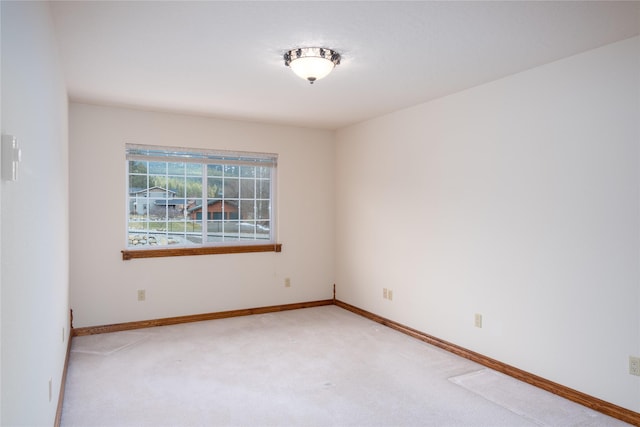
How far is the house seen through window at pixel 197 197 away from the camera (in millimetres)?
4715

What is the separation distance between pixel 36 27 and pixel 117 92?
225 cm

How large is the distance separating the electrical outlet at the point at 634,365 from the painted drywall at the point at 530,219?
0.03 metres

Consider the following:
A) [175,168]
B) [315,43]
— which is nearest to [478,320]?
[315,43]

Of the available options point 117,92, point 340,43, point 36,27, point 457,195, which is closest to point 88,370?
point 117,92

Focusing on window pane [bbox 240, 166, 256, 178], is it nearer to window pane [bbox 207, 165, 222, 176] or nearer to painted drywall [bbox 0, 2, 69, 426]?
window pane [bbox 207, 165, 222, 176]

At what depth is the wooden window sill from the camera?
457cm

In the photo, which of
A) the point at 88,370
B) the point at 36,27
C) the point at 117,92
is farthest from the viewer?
the point at 117,92

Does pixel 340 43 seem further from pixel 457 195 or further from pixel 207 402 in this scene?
pixel 207 402

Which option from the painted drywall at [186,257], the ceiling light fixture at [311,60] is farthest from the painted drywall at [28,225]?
the painted drywall at [186,257]

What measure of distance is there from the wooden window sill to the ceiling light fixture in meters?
2.70

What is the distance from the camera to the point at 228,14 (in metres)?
2.30

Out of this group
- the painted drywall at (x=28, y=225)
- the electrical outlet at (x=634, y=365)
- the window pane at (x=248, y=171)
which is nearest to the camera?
the painted drywall at (x=28, y=225)

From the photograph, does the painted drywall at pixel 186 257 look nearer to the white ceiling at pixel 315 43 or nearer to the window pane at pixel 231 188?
the window pane at pixel 231 188

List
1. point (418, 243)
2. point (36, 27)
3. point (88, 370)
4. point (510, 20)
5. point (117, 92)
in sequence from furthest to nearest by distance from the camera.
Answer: point (418, 243) < point (117, 92) < point (88, 370) < point (510, 20) < point (36, 27)
